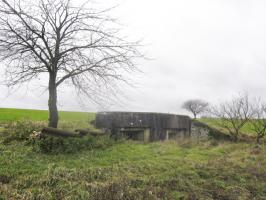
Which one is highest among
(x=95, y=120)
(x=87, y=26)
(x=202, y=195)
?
(x=87, y=26)

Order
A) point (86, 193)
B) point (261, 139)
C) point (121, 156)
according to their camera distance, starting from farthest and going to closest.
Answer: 1. point (261, 139)
2. point (121, 156)
3. point (86, 193)

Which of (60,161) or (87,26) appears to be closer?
(60,161)

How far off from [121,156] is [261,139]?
14057 millimetres

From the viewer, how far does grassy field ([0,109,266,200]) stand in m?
5.76

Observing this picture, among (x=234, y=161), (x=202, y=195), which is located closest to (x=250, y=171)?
(x=234, y=161)

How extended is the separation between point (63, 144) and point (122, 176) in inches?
151

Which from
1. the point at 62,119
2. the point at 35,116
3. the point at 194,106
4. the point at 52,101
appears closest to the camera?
the point at 52,101

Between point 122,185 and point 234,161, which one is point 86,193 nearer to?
point 122,185

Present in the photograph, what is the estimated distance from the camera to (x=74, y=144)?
10.3 m

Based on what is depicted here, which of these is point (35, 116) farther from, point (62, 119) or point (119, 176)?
point (119, 176)

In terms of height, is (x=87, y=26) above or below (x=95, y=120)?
above

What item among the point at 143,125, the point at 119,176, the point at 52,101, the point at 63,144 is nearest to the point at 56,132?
the point at 63,144

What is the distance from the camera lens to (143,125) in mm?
17984

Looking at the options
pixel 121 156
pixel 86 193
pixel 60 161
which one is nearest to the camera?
pixel 86 193
